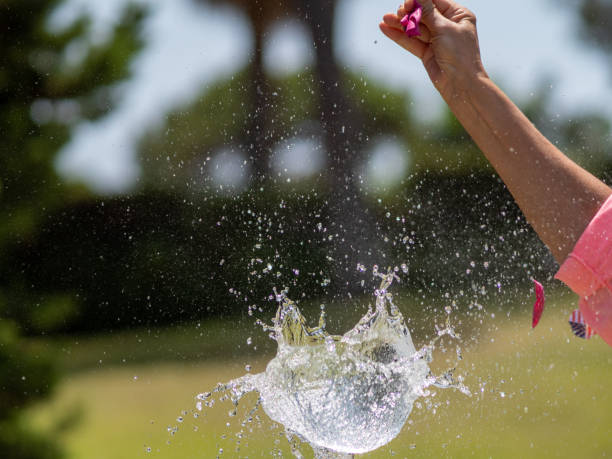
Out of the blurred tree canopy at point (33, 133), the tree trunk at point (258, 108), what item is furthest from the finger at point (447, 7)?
the tree trunk at point (258, 108)

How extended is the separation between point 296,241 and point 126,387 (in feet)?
4.51

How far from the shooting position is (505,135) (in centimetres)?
73

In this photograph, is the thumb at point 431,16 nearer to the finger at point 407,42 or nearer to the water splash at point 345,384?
the finger at point 407,42

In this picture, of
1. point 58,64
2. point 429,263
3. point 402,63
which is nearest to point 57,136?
point 58,64

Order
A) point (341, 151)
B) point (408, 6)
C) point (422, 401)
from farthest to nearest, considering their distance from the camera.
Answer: point (341, 151), point (422, 401), point (408, 6)

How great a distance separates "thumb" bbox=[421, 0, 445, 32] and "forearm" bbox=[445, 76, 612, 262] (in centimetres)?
9

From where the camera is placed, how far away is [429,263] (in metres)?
4.08

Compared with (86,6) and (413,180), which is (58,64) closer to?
(86,6)

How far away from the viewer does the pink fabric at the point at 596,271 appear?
2.23 ft

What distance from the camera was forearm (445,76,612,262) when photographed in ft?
2.24

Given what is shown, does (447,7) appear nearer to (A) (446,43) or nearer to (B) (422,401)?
(A) (446,43)

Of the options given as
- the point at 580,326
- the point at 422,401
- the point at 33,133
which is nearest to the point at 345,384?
the point at 580,326

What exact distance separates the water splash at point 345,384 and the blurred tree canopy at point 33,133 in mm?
1240

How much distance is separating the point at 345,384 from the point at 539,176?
0.34m
